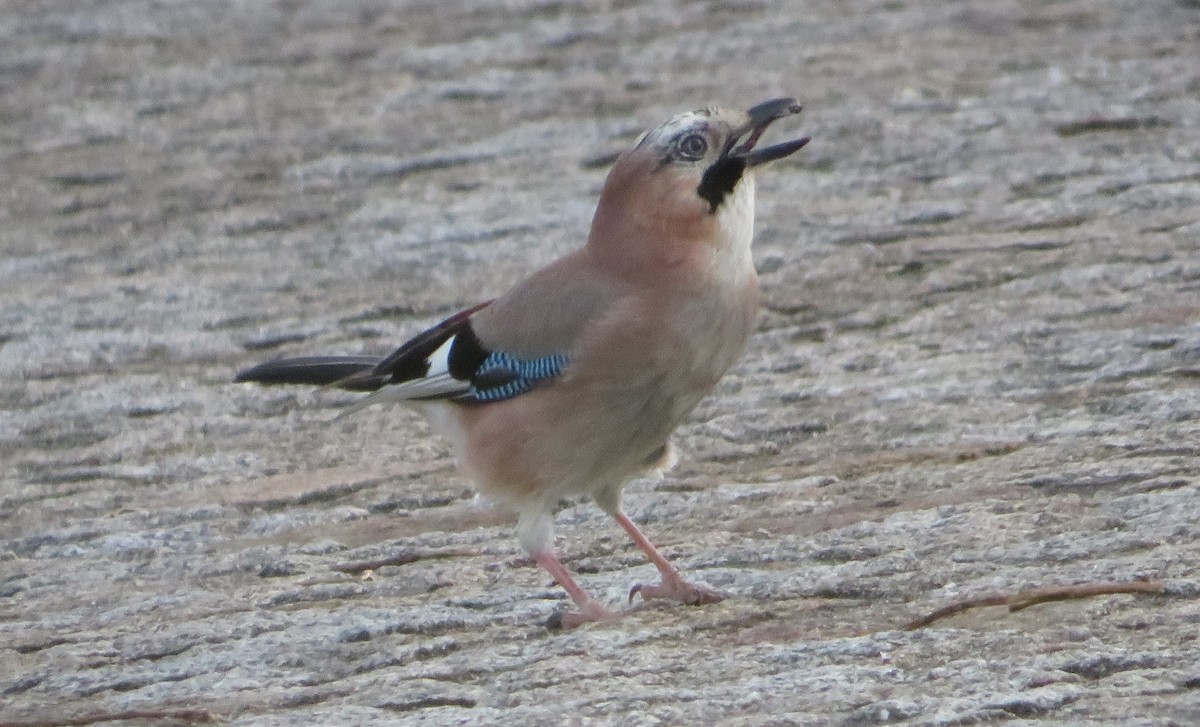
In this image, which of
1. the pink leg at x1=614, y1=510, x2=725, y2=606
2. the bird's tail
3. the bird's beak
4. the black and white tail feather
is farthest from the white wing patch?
the bird's beak

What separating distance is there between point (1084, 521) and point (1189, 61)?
4440 mm

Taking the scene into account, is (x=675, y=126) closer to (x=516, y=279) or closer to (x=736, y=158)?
(x=736, y=158)

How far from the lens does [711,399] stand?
20.6 feet

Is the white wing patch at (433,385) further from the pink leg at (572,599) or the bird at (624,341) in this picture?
the pink leg at (572,599)

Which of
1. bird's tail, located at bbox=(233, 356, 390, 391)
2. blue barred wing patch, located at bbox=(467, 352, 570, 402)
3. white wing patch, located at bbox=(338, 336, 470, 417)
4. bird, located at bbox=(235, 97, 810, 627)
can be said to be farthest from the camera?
bird's tail, located at bbox=(233, 356, 390, 391)

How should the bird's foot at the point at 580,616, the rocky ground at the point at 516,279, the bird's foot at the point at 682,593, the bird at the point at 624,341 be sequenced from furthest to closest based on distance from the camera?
the bird at the point at 624,341 < the bird's foot at the point at 682,593 < the bird's foot at the point at 580,616 < the rocky ground at the point at 516,279

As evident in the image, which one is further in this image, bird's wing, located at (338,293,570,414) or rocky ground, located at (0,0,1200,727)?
bird's wing, located at (338,293,570,414)

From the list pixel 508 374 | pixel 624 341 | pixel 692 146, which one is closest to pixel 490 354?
pixel 508 374

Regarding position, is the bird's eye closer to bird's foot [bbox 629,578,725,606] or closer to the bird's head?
the bird's head

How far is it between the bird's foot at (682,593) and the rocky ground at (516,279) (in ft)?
0.20

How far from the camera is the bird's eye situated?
505cm

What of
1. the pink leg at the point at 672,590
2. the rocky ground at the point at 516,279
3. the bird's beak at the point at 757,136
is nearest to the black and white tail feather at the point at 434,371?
the rocky ground at the point at 516,279

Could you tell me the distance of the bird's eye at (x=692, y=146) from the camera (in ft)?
16.6

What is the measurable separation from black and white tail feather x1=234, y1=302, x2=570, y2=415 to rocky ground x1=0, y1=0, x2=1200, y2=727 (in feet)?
1.14
